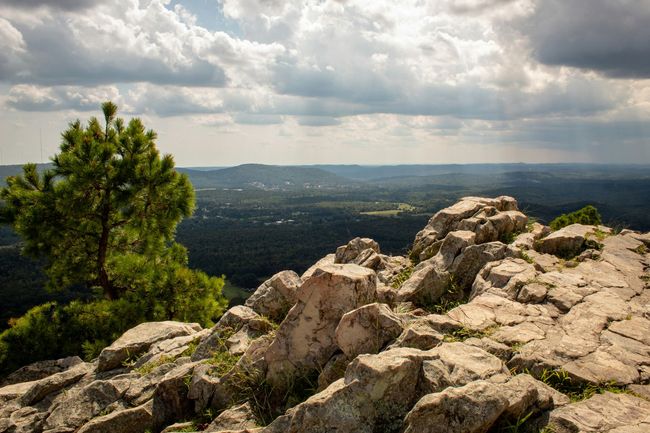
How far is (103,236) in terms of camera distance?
21.6 metres

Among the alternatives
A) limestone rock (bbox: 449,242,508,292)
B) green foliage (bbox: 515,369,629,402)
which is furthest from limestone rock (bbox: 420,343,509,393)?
limestone rock (bbox: 449,242,508,292)

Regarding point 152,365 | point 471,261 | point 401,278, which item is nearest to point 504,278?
point 471,261

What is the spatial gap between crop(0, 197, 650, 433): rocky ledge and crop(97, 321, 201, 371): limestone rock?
0.05m

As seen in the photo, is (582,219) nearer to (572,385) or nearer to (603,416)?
(572,385)

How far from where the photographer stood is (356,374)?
740 cm

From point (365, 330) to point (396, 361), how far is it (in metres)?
1.73

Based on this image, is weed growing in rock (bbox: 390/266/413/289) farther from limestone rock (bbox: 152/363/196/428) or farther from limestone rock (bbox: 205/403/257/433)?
limestone rock (bbox: 152/363/196/428)

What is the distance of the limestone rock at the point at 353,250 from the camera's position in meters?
18.6

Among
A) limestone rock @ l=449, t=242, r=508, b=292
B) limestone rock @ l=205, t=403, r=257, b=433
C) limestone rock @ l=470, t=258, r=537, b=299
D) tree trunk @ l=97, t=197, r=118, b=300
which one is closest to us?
limestone rock @ l=205, t=403, r=257, b=433

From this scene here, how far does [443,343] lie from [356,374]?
246 centimetres

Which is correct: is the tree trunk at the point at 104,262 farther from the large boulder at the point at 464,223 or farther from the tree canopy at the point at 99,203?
the large boulder at the point at 464,223

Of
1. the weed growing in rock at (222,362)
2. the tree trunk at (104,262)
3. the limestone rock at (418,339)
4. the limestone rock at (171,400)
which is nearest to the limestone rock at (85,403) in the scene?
the limestone rock at (171,400)

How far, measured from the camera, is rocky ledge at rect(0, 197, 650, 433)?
7145 mm

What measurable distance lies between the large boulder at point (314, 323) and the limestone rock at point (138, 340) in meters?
5.82
